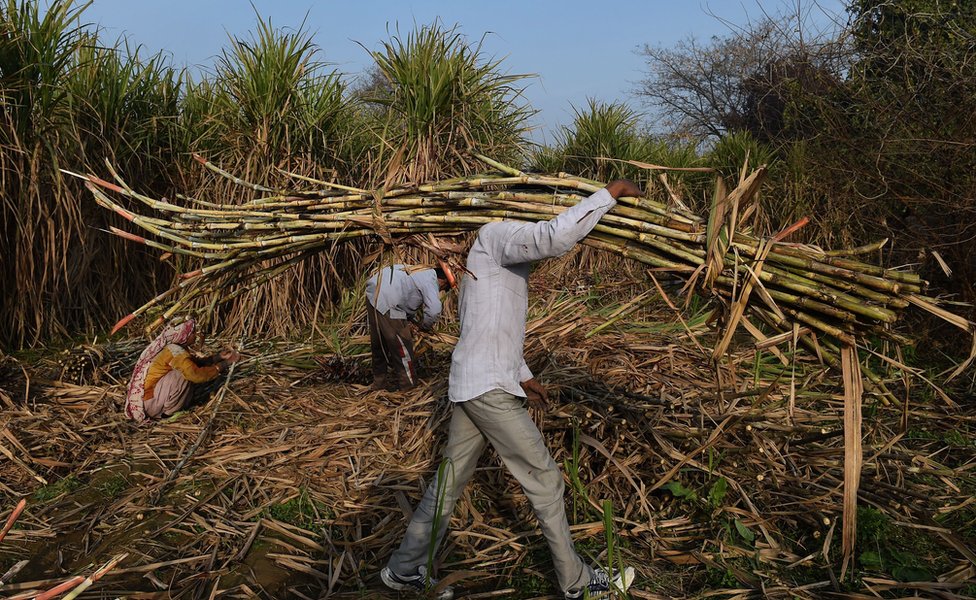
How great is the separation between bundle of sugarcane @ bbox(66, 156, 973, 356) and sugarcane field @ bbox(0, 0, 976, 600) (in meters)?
0.01

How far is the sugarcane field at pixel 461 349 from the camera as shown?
8.18 feet

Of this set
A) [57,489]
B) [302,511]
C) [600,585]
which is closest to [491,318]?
[600,585]

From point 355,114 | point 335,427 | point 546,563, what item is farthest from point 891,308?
point 355,114

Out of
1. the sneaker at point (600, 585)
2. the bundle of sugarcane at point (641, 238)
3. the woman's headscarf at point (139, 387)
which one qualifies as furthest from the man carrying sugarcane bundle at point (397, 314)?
the sneaker at point (600, 585)

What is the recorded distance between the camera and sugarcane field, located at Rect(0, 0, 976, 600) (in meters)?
2.49

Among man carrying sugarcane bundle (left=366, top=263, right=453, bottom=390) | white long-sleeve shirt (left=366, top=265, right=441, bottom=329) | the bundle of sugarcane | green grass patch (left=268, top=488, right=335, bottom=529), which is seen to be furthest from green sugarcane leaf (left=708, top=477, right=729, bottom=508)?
white long-sleeve shirt (left=366, top=265, right=441, bottom=329)

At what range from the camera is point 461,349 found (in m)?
2.61

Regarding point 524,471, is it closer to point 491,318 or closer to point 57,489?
point 491,318

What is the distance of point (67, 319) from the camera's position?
20.6 feet

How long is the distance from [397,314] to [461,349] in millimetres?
2488

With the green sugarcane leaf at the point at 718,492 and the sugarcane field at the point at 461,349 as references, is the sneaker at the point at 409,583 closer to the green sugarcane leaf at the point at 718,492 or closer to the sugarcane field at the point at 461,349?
the sugarcane field at the point at 461,349

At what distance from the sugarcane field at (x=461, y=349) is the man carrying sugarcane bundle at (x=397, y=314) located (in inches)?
1.0

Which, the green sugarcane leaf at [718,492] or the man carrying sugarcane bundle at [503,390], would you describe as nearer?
the man carrying sugarcane bundle at [503,390]

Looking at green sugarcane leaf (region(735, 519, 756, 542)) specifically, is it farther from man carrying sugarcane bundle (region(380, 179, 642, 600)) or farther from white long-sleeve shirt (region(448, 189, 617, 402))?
white long-sleeve shirt (region(448, 189, 617, 402))
